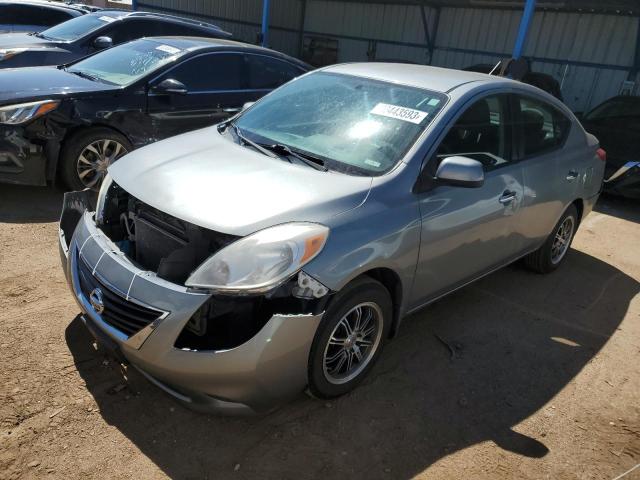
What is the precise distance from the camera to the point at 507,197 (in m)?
3.48

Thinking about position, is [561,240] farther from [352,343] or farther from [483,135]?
[352,343]

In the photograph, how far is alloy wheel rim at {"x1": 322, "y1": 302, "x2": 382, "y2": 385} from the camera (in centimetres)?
263

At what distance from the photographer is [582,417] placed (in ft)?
9.64

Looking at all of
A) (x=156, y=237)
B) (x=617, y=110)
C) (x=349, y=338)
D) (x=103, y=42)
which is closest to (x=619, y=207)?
(x=617, y=110)

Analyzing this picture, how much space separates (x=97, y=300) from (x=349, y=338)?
1244 mm

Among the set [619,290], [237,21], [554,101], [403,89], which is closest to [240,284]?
[403,89]

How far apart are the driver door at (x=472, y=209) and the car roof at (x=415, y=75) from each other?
0.20 meters

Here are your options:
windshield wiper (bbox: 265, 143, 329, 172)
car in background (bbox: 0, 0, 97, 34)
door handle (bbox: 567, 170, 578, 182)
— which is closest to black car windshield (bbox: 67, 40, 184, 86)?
windshield wiper (bbox: 265, 143, 329, 172)

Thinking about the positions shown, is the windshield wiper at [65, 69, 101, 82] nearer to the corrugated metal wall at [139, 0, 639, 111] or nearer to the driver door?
the driver door

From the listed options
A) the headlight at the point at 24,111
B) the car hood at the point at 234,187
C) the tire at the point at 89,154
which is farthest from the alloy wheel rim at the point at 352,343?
the headlight at the point at 24,111

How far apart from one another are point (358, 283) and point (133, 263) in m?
1.08

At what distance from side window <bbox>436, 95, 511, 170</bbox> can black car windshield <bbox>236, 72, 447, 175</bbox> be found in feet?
0.63

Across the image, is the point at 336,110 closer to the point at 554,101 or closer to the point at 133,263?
the point at 133,263

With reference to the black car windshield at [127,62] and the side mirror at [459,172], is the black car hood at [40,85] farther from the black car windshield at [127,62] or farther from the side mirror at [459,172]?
the side mirror at [459,172]
